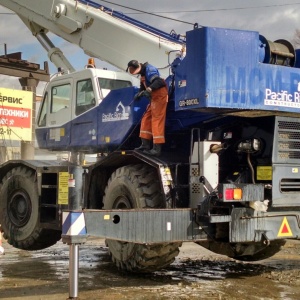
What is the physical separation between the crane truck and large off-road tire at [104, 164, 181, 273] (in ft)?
0.05

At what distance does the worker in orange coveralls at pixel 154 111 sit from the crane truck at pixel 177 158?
16cm

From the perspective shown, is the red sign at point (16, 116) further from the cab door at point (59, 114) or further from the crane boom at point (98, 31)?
the cab door at point (59, 114)

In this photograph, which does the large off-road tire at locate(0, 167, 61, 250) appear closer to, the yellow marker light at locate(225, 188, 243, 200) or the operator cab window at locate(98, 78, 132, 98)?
the operator cab window at locate(98, 78, 132, 98)

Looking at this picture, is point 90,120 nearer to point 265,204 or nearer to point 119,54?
point 119,54

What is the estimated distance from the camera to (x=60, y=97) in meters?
10.3

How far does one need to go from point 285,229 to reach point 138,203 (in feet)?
6.43

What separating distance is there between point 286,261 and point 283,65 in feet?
12.2

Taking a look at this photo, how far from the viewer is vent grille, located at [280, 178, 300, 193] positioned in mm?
7738

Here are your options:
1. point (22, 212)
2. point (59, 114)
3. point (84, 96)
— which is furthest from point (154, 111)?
point (22, 212)

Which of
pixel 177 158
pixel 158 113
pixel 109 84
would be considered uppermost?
pixel 109 84

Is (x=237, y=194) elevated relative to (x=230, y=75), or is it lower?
lower

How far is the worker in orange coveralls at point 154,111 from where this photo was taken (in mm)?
8133

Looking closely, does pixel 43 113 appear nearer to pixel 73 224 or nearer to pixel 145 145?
pixel 145 145

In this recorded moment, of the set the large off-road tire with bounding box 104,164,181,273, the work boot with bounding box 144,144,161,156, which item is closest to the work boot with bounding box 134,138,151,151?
the work boot with bounding box 144,144,161,156
